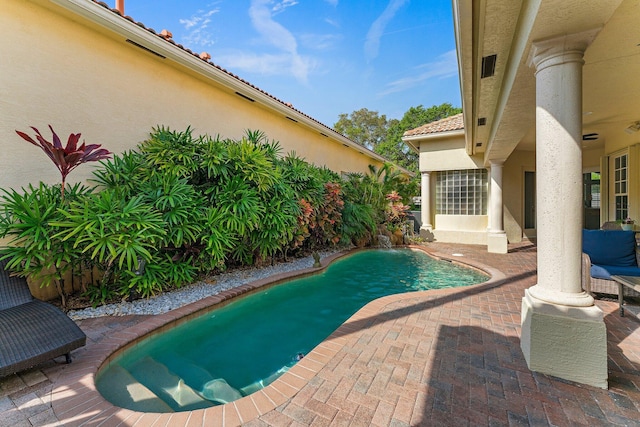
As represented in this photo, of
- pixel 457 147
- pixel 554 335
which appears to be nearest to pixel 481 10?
pixel 554 335

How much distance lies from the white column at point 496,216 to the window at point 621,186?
3599mm

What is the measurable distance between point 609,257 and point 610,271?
2.41 ft

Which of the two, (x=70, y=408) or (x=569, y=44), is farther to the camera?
(x=569, y=44)

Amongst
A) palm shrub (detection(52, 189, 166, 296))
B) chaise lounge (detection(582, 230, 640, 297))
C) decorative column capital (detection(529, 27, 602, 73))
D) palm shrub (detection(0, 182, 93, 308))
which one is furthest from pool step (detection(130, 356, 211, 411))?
chaise lounge (detection(582, 230, 640, 297))

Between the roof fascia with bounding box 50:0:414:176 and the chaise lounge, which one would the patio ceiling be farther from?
the roof fascia with bounding box 50:0:414:176

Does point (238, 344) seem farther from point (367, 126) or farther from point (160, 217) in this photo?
point (367, 126)

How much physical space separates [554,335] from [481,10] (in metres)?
4.41

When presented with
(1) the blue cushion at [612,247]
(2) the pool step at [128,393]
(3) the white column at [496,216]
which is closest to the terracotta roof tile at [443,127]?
(3) the white column at [496,216]

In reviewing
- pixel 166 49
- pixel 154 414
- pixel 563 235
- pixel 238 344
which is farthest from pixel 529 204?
pixel 154 414

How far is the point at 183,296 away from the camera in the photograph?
620 centimetres

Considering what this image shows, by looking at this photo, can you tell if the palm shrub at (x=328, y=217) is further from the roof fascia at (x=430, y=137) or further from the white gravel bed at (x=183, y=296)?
the roof fascia at (x=430, y=137)

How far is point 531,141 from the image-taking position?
11.6 meters

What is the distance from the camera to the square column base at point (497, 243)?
458 inches

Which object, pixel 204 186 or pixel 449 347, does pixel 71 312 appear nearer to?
pixel 204 186
